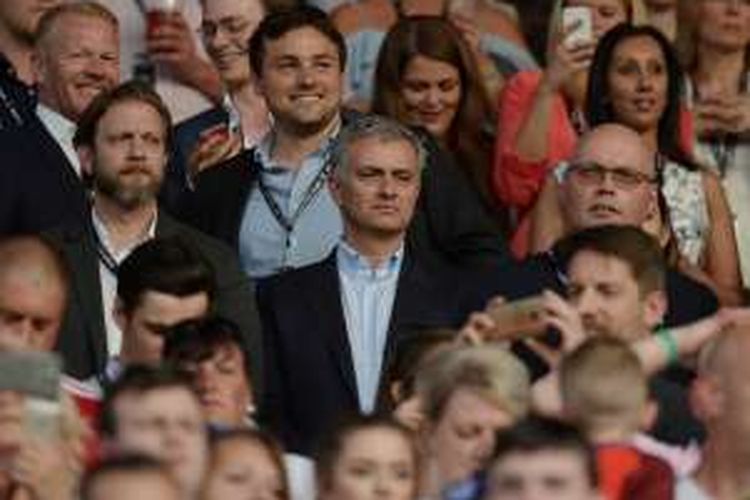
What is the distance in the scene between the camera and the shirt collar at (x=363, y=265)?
14.9 metres

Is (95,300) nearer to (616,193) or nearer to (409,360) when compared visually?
(409,360)

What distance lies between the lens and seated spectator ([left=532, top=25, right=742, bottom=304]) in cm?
1617

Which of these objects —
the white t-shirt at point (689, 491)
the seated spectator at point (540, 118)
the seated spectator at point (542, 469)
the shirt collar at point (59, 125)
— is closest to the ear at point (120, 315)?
the shirt collar at point (59, 125)

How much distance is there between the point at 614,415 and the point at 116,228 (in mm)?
3086

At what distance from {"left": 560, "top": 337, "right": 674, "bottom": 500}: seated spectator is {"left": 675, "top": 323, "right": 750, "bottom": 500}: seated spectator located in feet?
0.35

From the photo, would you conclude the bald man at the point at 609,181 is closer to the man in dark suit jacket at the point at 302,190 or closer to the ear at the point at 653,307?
the man in dark suit jacket at the point at 302,190

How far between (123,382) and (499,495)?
1640 mm

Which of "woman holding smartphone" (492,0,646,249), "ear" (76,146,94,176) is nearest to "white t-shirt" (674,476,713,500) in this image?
"ear" (76,146,94,176)

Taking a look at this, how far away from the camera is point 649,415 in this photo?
12.7m

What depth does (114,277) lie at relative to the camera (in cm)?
1477

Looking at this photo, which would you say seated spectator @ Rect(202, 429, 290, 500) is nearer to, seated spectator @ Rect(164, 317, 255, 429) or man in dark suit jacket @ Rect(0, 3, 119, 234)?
seated spectator @ Rect(164, 317, 255, 429)

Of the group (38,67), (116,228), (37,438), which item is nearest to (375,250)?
(116,228)

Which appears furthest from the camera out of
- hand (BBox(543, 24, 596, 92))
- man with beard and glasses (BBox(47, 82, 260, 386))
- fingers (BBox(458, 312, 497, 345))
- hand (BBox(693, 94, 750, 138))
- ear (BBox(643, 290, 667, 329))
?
hand (BBox(693, 94, 750, 138))

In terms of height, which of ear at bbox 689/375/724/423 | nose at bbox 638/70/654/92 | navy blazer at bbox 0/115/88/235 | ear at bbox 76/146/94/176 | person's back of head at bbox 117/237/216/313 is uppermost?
Answer: nose at bbox 638/70/654/92
